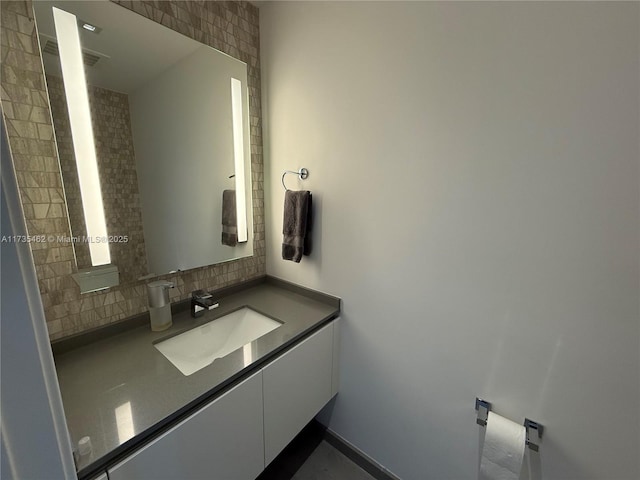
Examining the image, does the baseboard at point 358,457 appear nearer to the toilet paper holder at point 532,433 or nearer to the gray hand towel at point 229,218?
the toilet paper holder at point 532,433

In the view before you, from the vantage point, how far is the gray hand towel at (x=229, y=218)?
1.52 m

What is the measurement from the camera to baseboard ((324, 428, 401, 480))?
1430 mm

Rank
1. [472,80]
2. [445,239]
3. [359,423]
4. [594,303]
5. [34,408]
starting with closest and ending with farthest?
[34,408]
[594,303]
[472,80]
[445,239]
[359,423]

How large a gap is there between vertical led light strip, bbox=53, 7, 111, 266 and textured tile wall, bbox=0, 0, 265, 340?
62mm

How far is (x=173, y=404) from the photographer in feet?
2.69

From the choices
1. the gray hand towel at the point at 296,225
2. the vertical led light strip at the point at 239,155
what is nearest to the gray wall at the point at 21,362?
the gray hand towel at the point at 296,225

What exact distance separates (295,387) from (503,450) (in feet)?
2.66

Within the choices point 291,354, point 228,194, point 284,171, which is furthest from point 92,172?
point 291,354

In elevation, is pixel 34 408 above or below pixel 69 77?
below

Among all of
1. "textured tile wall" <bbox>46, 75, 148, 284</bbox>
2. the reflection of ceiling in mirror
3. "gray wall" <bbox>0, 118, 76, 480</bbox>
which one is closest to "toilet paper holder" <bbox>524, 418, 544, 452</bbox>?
"gray wall" <bbox>0, 118, 76, 480</bbox>

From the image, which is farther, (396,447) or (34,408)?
(396,447)

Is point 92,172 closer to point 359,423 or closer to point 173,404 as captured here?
point 173,404

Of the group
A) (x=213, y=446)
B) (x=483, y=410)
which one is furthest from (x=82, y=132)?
(x=483, y=410)

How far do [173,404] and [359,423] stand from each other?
3.53 feet
